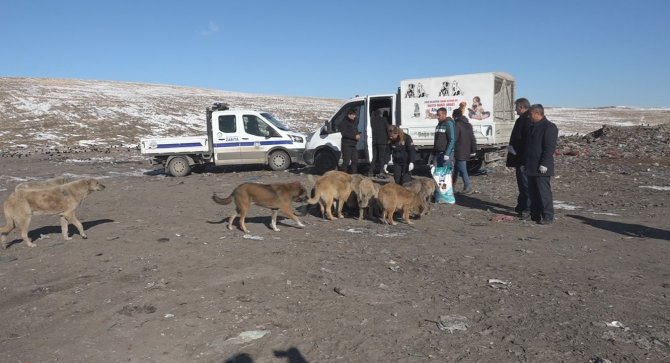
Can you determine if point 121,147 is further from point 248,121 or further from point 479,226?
point 479,226

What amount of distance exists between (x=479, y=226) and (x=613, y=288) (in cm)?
330

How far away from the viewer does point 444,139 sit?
32.8 feet

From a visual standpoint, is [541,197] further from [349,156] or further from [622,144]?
[622,144]

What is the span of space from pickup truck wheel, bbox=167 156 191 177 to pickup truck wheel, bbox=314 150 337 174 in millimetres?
4456

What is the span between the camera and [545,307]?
470 centimetres

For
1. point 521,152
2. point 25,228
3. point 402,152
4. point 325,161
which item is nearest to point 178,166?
point 325,161

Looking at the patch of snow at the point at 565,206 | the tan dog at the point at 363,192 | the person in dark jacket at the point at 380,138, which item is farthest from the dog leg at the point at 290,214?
the patch of snow at the point at 565,206

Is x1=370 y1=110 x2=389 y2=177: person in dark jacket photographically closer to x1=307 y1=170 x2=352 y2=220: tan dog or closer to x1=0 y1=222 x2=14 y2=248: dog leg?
x1=307 y1=170 x2=352 y2=220: tan dog

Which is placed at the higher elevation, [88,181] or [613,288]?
[88,181]

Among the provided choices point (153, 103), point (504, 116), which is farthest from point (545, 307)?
point (153, 103)

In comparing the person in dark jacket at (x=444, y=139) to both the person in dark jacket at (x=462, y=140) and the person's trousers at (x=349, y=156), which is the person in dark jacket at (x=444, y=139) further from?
the person's trousers at (x=349, y=156)

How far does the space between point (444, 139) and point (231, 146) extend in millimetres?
8489

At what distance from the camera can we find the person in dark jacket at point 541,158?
812 cm

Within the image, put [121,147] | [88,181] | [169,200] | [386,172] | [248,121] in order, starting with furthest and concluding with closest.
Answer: [121,147]
[248,121]
[386,172]
[169,200]
[88,181]
